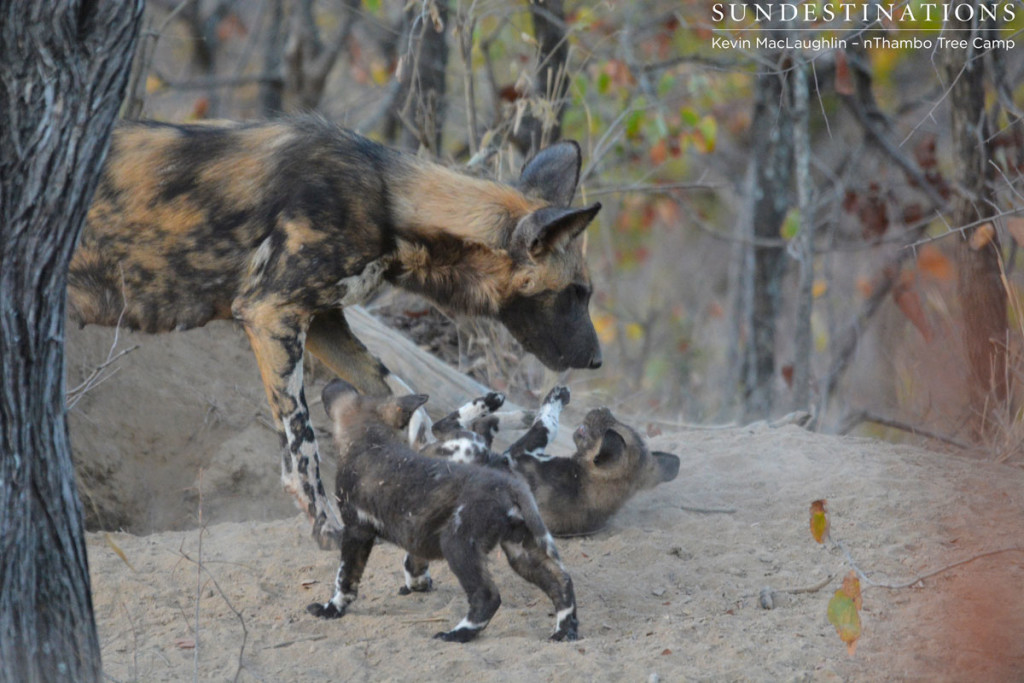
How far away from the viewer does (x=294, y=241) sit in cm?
462

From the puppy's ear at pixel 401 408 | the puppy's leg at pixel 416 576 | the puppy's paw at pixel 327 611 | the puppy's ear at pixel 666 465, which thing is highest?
the puppy's ear at pixel 401 408

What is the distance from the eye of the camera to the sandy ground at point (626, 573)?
11.0 feet

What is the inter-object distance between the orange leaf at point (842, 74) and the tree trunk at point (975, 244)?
187 cm

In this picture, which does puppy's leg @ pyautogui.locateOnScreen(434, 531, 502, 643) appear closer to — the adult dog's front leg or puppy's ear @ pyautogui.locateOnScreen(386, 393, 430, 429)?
puppy's ear @ pyautogui.locateOnScreen(386, 393, 430, 429)

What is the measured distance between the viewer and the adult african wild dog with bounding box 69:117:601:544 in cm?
466

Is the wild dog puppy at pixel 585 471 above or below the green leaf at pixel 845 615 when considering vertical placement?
above

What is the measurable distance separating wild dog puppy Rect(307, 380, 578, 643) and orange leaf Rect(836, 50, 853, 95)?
6024 mm

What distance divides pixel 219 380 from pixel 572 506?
252 cm

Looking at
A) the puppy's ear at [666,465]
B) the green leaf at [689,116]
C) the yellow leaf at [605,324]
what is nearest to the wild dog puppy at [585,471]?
the puppy's ear at [666,465]

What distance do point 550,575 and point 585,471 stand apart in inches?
36.2

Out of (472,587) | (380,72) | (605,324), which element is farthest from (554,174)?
(380,72)

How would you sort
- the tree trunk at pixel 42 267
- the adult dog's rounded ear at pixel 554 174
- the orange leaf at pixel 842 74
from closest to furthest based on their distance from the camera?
the tree trunk at pixel 42 267, the adult dog's rounded ear at pixel 554 174, the orange leaf at pixel 842 74

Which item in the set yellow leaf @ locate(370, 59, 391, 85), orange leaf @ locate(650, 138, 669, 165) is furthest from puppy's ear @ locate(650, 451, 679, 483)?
yellow leaf @ locate(370, 59, 391, 85)

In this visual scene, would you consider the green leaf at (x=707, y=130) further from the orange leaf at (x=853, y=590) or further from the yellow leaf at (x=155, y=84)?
the orange leaf at (x=853, y=590)
